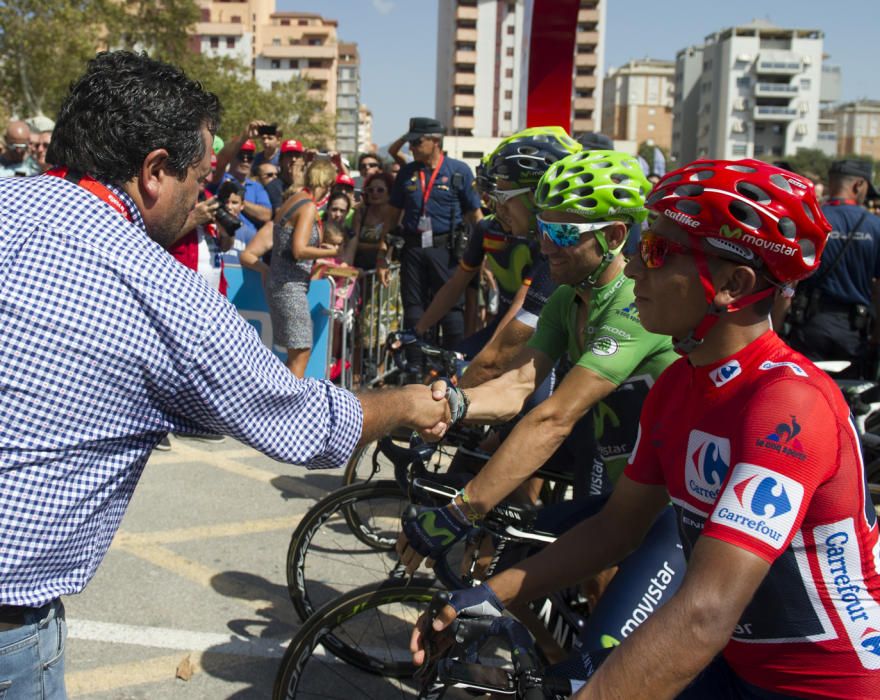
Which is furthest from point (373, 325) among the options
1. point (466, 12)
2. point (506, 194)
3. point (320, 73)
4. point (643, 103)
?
point (643, 103)

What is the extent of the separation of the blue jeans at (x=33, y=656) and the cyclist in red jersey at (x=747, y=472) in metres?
1.05

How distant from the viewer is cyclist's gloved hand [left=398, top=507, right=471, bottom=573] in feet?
8.95

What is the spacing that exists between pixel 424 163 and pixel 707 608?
314 inches

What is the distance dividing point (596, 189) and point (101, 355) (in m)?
2.01

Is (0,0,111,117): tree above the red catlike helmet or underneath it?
above

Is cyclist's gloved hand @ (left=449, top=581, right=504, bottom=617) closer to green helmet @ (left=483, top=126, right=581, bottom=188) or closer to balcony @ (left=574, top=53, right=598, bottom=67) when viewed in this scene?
green helmet @ (left=483, top=126, right=581, bottom=188)

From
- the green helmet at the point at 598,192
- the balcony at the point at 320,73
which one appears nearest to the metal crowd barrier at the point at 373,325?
the green helmet at the point at 598,192

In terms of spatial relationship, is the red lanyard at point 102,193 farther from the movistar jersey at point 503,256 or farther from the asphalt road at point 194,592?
the movistar jersey at point 503,256

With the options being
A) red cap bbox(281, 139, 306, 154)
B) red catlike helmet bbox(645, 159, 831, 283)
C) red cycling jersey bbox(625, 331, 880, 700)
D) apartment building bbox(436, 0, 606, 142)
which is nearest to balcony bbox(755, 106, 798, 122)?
apartment building bbox(436, 0, 606, 142)

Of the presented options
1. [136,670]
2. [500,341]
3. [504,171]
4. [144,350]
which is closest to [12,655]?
[144,350]

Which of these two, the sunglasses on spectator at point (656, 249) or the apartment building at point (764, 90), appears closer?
the sunglasses on spectator at point (656, 249)

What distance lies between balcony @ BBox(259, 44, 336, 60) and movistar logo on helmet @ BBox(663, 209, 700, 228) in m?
136

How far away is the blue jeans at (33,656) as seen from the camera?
75.0 inches

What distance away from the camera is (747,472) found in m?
1.72
